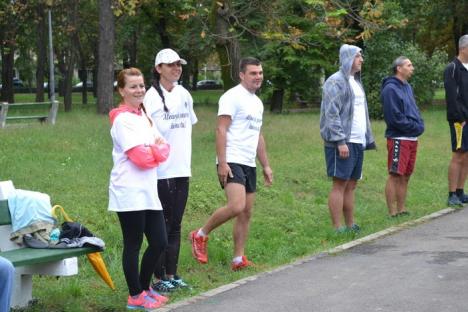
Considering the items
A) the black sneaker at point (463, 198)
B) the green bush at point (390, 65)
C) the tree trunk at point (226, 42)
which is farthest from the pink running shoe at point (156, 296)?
the green bush at point (390, 65)

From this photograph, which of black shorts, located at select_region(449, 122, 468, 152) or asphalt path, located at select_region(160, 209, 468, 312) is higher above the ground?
black shorts, located at select_region(449, 122, 468, 152)

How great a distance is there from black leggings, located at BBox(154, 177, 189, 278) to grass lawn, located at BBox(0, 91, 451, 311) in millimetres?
263

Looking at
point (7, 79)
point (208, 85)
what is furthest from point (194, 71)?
point (208, 85)

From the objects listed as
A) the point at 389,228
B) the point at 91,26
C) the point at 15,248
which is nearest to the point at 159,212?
the point at 15,248

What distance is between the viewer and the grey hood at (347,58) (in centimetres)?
912

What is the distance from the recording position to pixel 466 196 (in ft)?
38.5

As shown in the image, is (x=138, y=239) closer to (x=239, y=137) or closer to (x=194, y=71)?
(x=239, y=137)

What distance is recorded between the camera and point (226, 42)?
16.4 metres

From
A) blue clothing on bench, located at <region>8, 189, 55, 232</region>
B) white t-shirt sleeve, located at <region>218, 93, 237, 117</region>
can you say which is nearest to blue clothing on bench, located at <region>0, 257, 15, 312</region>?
blue clothing on bench, located at <region>8, 189, 55, 232</region>

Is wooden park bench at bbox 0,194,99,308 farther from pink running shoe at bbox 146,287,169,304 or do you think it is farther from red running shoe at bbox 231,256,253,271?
red running shoe at bbox 231,256,253,271

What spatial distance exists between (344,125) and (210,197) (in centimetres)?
236

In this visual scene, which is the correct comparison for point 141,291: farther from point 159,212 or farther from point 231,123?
point 231,123

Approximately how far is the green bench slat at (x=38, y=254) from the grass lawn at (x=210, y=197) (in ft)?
1.49

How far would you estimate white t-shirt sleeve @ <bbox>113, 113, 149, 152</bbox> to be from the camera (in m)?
6.00
